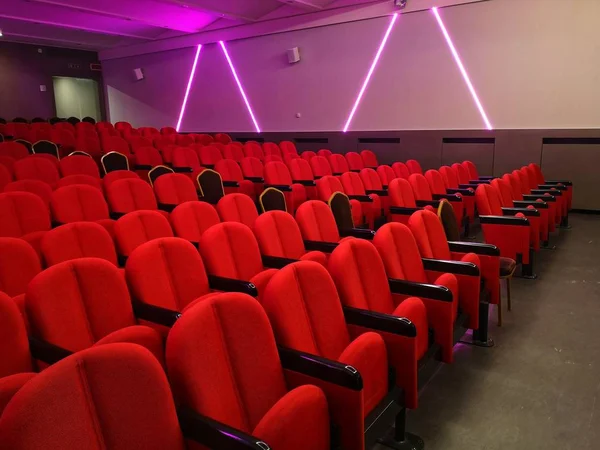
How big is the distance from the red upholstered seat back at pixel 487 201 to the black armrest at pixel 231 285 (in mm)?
2631

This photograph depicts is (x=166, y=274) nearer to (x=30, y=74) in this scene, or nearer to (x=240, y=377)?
(x=240, y=377)

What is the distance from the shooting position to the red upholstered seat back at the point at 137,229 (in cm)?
260

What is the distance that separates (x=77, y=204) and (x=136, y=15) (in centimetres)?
754

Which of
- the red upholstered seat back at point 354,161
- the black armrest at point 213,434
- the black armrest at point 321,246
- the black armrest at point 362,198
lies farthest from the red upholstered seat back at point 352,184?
the black armrest at point 213,434

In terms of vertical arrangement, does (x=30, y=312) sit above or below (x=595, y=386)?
above

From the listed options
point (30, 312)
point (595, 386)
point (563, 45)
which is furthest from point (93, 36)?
point (595, 386)

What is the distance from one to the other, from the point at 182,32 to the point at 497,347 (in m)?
10.3

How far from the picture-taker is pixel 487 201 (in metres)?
4.00

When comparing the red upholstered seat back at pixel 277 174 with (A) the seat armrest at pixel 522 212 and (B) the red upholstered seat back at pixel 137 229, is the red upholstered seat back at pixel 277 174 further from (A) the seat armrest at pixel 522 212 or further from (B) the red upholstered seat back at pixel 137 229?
(B) the red upholstered seat back at pixel 137 229

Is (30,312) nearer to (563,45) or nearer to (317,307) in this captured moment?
(317,307)

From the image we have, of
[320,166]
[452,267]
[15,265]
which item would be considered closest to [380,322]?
[452,267]

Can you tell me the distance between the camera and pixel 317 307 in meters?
1.75

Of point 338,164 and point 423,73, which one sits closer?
point 338,164

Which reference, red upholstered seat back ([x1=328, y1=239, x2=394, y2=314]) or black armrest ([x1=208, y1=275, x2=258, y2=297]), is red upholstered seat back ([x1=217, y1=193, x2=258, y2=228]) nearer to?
black armrest ([x1=208, y1=275, x2=258, y2=297])
